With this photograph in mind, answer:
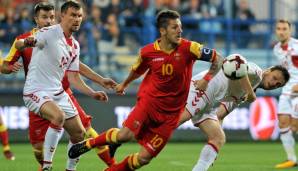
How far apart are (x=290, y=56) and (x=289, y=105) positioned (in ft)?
2.82

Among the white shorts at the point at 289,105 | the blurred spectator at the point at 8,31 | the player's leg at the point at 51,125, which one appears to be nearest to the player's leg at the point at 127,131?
the player's leg at the point at 51,125

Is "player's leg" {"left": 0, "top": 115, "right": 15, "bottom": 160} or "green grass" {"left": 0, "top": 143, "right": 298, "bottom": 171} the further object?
"player's leg" {"left": 0, "top": 115, "right": 15, "bottom": 160}

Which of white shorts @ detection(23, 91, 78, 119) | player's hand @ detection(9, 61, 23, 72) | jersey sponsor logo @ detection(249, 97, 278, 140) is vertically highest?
player's hand @ detection(9, 61, 23, 72)

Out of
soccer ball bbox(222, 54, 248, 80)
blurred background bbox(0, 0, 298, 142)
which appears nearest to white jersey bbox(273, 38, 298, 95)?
soccer ball bbox(222, 54, 248, 80)

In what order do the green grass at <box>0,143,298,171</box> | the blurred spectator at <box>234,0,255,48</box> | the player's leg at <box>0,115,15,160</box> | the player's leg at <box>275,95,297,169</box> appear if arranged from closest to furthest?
the green grass at <box>0,143,298,171</box> < the player's leg at <box>275,95,297,169</box> < the player's leg at <box>0,115,15,160</box> < the blurred spectator at <box>234,0,255,48</box>

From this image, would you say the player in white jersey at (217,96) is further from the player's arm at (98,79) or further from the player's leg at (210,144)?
the player's arm at (98,79)

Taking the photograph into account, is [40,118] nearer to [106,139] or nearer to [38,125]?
[38,125]

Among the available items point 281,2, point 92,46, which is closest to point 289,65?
point 92,46

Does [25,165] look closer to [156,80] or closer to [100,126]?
[156,80]

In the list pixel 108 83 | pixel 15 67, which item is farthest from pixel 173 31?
pixel 15 67

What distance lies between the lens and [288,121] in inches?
585

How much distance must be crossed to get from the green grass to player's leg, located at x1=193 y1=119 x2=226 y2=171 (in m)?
2.15

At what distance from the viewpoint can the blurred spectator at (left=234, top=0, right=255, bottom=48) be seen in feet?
75.6

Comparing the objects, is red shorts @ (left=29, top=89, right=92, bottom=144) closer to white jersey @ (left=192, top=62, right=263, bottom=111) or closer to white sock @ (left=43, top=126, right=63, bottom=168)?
white sock @ (left=43, top=126, right=63, bottom=168)
